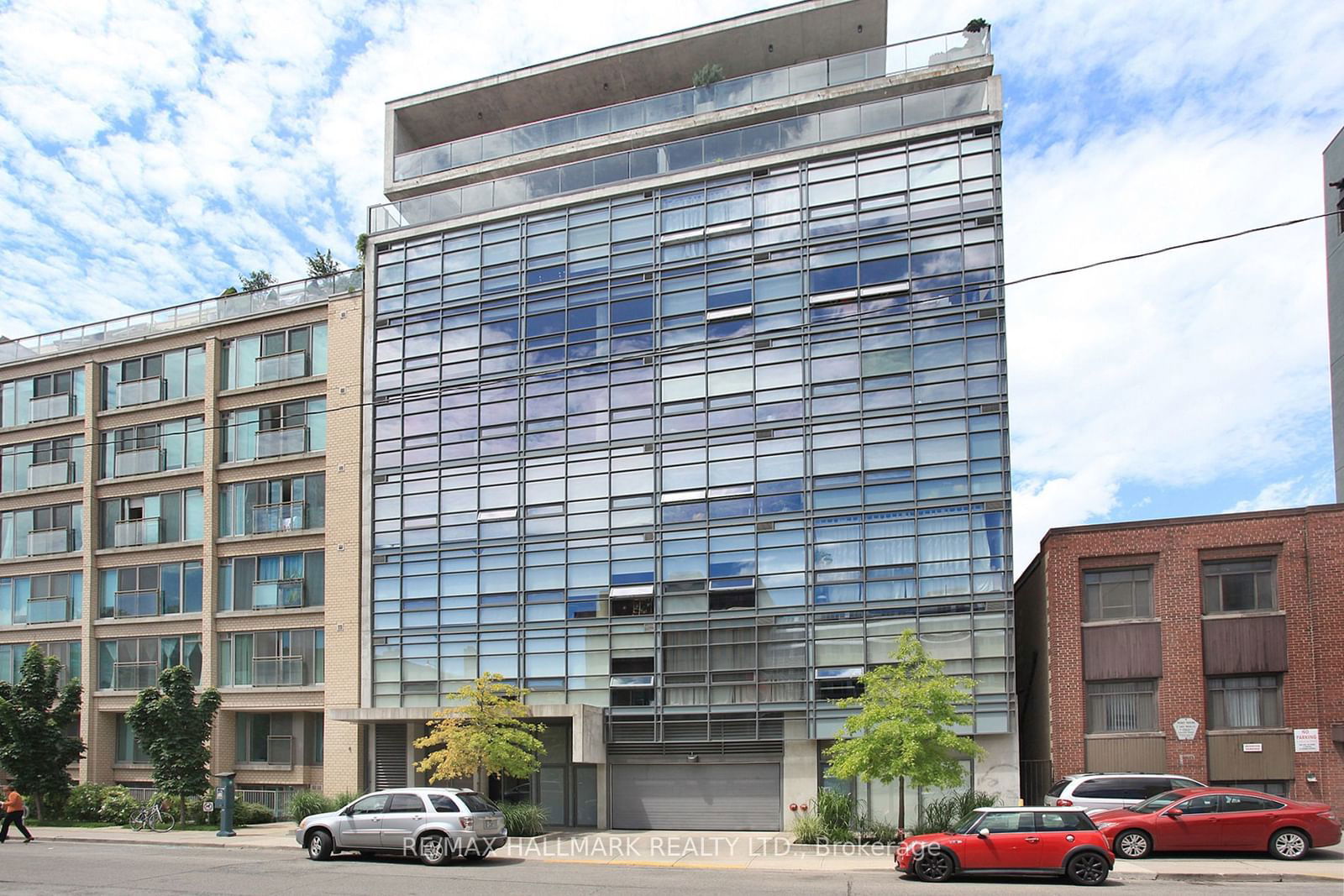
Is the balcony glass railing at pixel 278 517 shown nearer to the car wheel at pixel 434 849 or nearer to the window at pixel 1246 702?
the car wheel at pixel 434 849

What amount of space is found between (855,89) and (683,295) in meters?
7.54

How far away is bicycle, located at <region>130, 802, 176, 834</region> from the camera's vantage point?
99.4 feet

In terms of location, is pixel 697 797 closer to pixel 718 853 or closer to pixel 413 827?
pixel 718 853

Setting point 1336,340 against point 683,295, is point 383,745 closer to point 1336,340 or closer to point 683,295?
point 683,295

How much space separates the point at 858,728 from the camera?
969 inches

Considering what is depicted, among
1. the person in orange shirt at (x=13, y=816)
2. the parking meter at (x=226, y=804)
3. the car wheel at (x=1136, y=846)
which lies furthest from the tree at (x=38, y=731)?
the car wheel at (x=1136, y=846)

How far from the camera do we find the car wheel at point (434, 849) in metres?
22.2

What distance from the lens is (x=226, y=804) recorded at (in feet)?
94.4

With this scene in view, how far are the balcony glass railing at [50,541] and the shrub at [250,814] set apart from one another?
1360cm

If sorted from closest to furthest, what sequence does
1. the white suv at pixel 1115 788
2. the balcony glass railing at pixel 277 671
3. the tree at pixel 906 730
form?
the white suv at pixel 1115 788
the tree at pixel 906 730
the balcony glass railing at pixel 277 671

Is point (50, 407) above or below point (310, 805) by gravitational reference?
above

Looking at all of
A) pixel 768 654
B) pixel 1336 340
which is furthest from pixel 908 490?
pixel 1336 340

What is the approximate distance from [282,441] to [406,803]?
58.8 ft

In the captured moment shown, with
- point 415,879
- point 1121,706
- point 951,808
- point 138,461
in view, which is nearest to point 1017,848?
point 951,808
